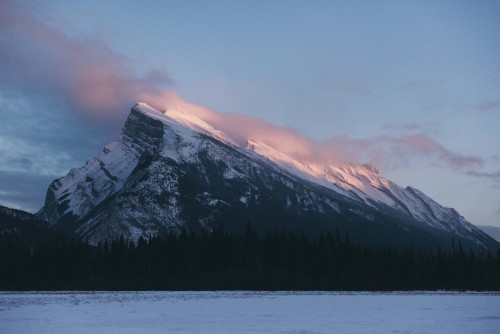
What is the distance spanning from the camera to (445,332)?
131 feet

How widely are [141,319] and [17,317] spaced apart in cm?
1242

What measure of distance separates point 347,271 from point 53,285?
93.3 meters

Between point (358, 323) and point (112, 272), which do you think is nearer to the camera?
point (358, 323)

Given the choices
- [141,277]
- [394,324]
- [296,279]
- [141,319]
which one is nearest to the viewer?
[394,324]

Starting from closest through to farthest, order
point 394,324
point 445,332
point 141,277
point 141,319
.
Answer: point 445,332 → point 394,324 → point 141,319 → point 141,277

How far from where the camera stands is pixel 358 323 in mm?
47250

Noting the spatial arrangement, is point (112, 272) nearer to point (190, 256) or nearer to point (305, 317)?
point (190, 256)

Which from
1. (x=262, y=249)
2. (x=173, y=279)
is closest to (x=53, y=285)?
(x=173, y=279)

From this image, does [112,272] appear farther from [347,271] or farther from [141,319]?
[141,319]

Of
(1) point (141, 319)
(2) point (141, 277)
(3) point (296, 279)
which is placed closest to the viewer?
(1) point (141, 319)

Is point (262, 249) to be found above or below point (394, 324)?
above

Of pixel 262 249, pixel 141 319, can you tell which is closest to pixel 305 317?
pixel 141 319

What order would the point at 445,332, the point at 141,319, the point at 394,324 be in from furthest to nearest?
the point at 141,319, the point at 394,324, the point at 445,332

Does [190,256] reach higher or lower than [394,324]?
higher
